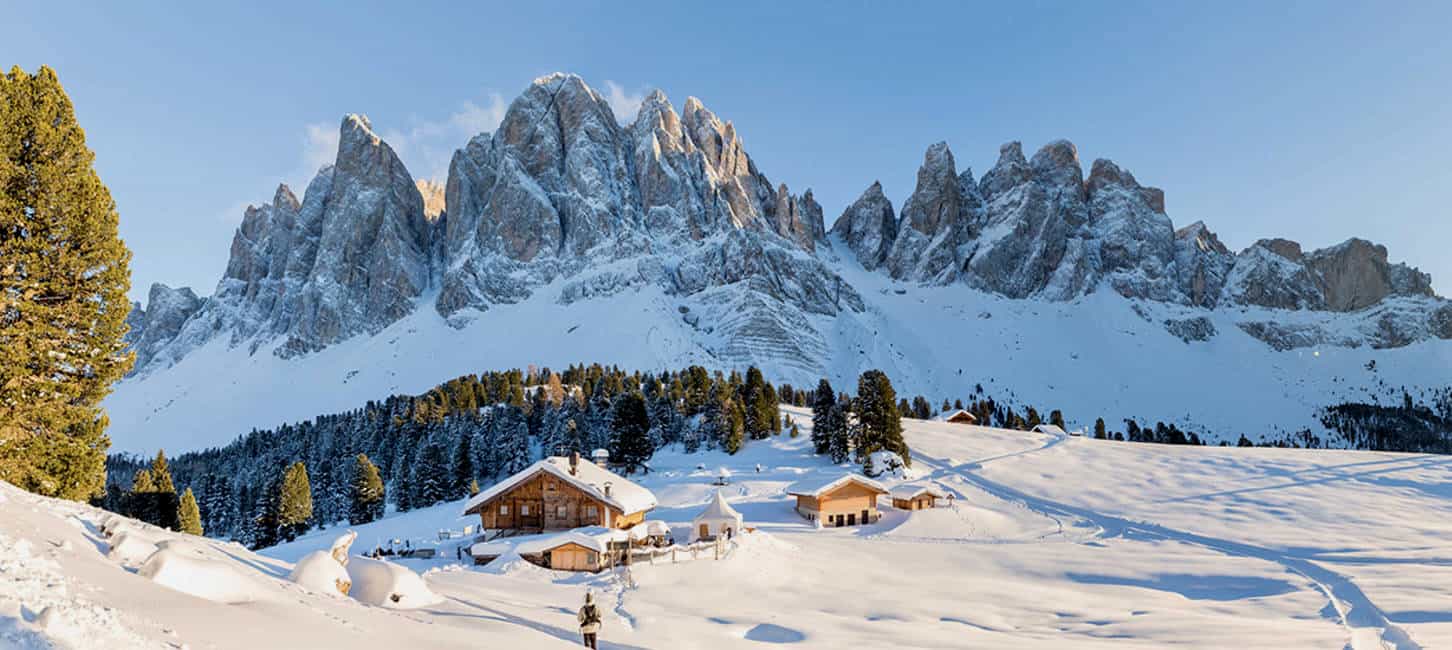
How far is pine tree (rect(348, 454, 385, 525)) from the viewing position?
6134cm

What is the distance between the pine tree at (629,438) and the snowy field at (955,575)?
3.05 meters

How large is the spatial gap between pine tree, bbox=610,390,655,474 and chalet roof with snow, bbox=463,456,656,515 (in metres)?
22.0

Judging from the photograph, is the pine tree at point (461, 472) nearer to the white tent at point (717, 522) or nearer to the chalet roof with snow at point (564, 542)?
the white tent at point (717, 522)

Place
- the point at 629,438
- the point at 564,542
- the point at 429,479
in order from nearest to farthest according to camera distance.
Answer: the point at 564,542
the point at 629,438
the point at 429,479

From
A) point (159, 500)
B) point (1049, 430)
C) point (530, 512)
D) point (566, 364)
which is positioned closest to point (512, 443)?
point (159, 500)

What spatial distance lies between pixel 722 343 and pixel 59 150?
14813 cm

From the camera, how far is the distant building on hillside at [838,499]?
1767 inches

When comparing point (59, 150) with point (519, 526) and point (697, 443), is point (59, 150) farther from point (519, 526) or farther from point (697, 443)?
point (697, 443)

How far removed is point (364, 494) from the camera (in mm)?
61312

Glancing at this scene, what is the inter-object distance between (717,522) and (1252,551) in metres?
25.6

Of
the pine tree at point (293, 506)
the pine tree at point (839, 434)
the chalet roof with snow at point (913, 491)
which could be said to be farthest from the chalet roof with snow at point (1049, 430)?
the pine tree at point (293, 506)

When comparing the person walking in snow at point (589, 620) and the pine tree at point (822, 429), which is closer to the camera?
the person walking in snow at point (589, 620)

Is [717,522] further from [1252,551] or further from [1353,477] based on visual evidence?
[1353,477]

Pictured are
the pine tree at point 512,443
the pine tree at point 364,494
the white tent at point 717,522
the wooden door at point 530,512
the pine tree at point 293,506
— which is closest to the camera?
the white tent at point 717,522
